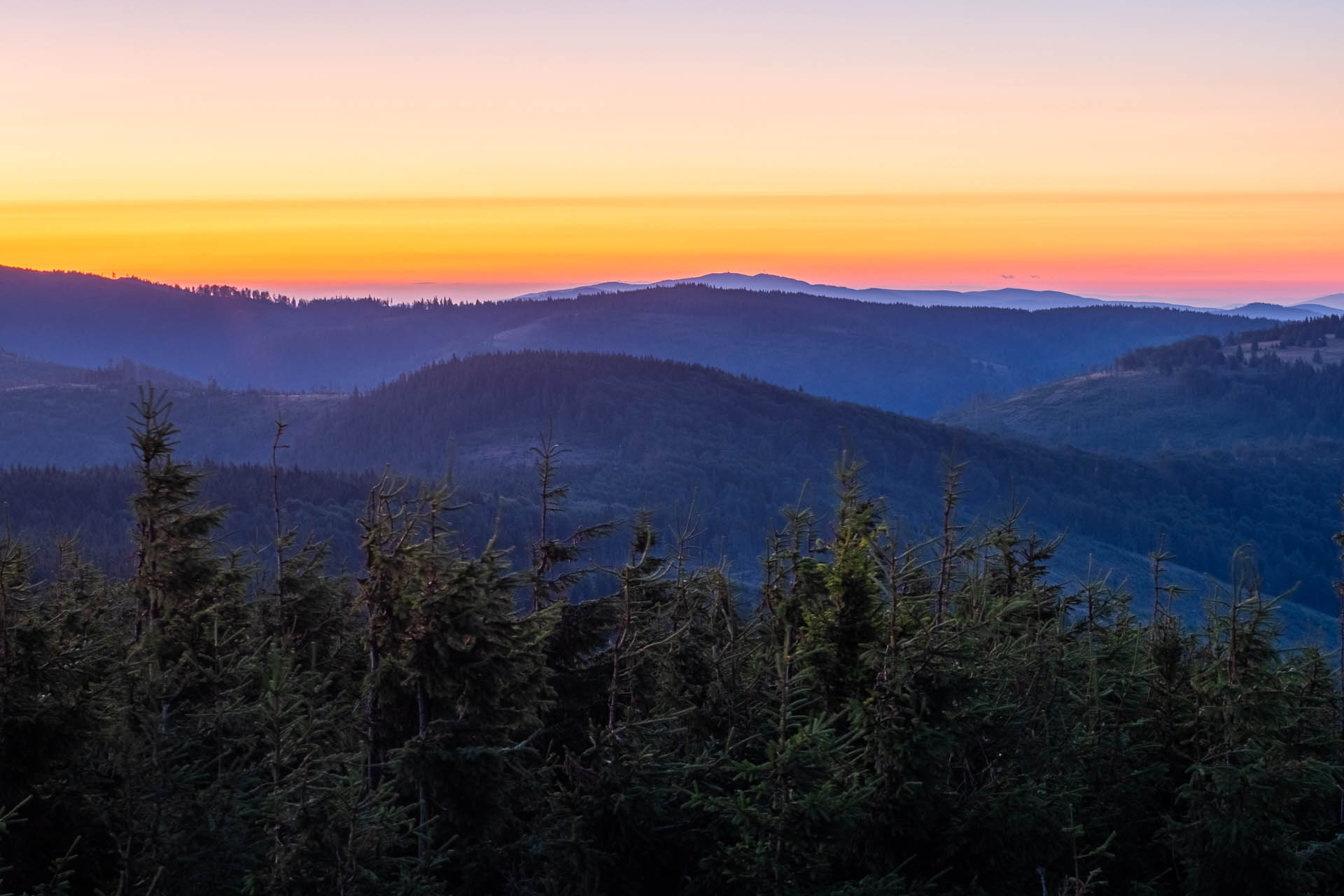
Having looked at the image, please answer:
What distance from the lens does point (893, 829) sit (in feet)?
52.9

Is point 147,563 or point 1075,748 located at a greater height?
point 147,563

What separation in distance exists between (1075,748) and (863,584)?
205 inches

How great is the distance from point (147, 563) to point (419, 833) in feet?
26.4

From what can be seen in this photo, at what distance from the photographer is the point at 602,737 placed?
16281 millimetres

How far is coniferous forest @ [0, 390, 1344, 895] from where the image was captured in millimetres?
13461

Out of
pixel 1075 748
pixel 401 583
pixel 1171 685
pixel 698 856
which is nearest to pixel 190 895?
pixel 401 583

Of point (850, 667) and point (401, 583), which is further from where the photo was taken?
point (850, 667)

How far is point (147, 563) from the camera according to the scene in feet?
61.2

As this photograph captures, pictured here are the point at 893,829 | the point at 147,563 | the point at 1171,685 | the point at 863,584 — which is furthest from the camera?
the point at 1171,685

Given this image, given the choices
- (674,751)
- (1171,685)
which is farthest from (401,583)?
(1171,685)

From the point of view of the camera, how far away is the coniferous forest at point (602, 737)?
13461mm

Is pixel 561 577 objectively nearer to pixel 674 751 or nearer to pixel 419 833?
pixel 674 751

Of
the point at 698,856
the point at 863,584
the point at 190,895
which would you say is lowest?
the point at 698,856

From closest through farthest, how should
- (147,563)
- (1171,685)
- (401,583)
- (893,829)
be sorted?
(401,583)
(893,829)
(147,563)
(1171,685)
